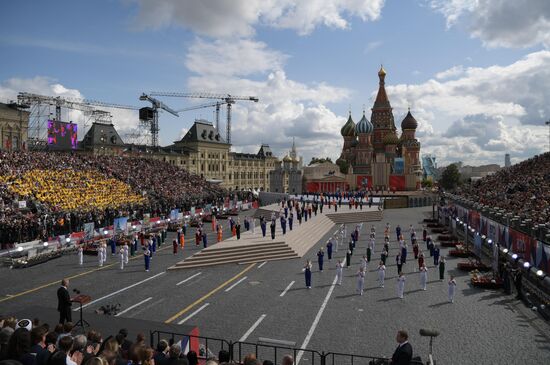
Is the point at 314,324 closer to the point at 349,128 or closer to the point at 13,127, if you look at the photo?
the point at 13,127

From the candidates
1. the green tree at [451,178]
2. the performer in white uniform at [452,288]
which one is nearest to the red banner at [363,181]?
the green tree at [451,178]

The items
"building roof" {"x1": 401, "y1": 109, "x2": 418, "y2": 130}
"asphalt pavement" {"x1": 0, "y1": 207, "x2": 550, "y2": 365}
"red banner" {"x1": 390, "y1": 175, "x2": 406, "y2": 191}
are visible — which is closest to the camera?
"asphalt pavement" {"x1": 0, "y1": 207, "x2": 550, "y2": 365}

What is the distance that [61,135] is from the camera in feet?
169

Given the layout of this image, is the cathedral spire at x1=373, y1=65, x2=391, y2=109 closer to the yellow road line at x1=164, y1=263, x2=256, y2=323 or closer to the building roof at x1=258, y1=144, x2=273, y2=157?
the building roof at x1=258, y1=144, x2=273, y2=157

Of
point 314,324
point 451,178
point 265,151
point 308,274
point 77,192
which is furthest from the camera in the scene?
point 265,151

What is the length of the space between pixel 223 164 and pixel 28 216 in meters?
65.1

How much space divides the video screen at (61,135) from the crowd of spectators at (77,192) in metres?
6.95

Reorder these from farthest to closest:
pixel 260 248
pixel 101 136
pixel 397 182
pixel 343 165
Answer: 1. pixel 343 165
2. pixel 397 182
3. pixel 101 136
4. pixel 260 248

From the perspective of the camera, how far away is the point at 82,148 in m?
68.6

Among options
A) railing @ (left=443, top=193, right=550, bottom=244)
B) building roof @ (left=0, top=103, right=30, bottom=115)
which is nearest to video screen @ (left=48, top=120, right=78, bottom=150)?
building roof @ (left=0, top=103, right=30, bottom=115)

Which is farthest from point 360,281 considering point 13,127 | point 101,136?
point 101,136

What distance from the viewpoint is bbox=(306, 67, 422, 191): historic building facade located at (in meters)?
72.6

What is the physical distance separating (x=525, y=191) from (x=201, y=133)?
214ft

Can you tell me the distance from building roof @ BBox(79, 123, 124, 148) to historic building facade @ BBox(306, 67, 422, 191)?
35.2 metres
